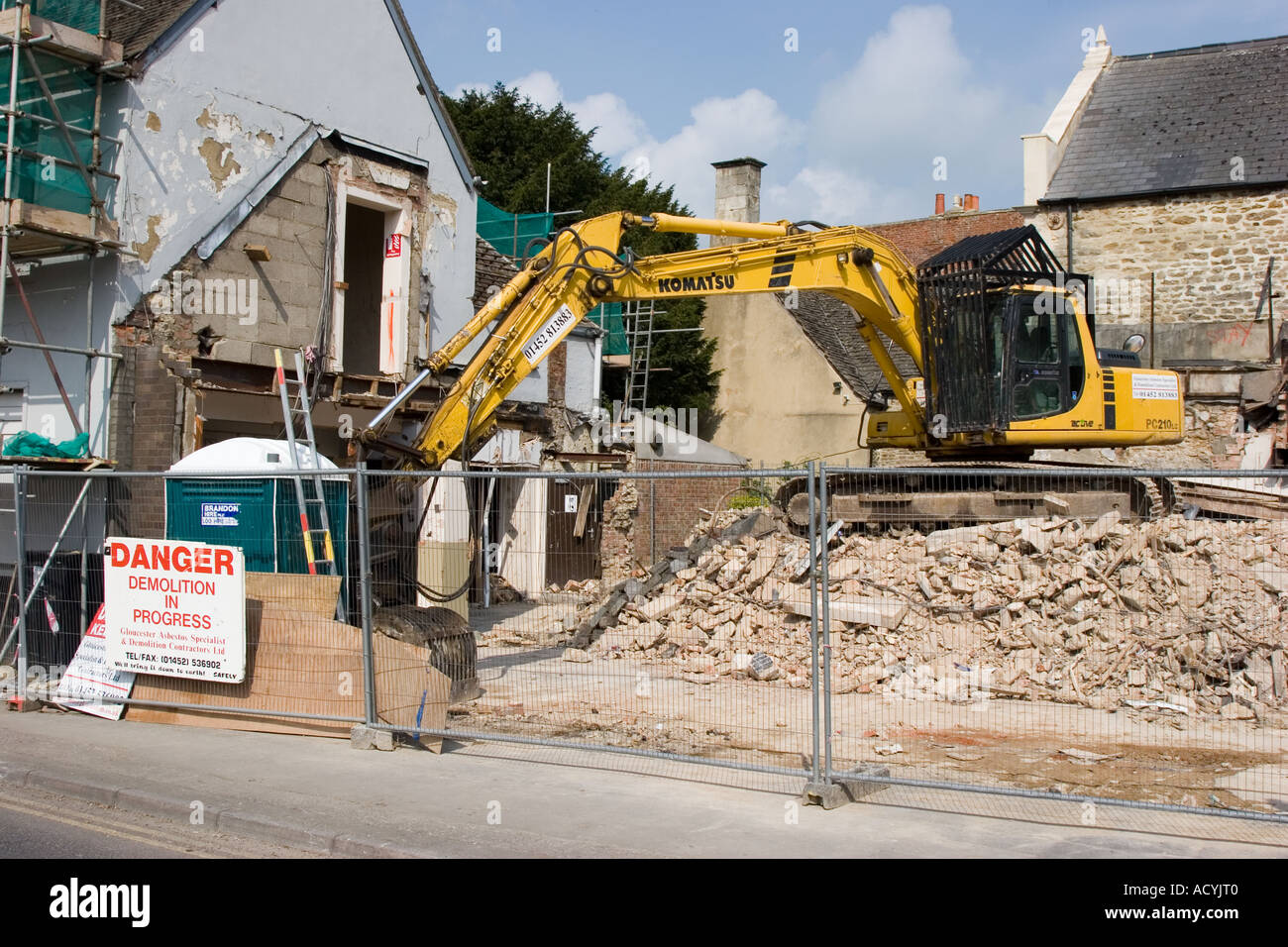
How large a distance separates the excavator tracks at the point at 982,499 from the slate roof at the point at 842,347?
10.9 m

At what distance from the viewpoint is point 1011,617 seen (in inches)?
478

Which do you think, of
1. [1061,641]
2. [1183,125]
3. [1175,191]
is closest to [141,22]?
[1061,641]

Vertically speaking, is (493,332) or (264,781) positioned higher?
(493,332)

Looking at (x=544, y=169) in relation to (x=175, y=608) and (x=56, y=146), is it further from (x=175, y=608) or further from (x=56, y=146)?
(x=175, y=608)

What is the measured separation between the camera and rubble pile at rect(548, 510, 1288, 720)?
1097cm

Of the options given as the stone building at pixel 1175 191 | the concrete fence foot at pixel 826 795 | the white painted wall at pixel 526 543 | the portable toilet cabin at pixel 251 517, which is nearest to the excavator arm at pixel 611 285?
the white painted wall at pixel 526 543

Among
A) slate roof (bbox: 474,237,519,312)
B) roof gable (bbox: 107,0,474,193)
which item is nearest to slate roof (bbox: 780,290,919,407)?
slate roof (bbox: 474,237,519,312)

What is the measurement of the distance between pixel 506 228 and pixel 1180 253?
15.4 meters

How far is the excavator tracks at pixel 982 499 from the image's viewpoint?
45.5ft

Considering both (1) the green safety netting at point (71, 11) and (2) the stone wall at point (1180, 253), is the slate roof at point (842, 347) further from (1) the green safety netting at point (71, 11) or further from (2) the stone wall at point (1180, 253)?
(1) the green safety netting at point (71, 11)

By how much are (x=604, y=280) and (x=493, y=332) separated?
1.40 meters
